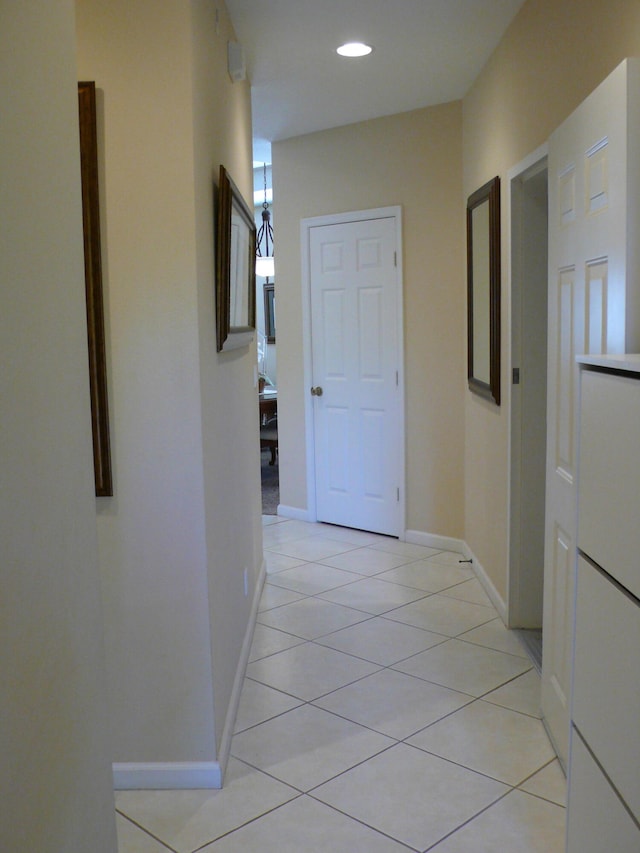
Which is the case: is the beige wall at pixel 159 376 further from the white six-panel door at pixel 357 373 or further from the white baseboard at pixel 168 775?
the white six-panel door at pixel 357 373

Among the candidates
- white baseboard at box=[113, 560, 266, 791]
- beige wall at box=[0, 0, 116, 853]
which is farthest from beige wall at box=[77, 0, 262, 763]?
beige wall at box=[0, 0, 116, 853]

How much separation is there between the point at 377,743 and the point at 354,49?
2.92m

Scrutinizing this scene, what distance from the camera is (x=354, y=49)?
3.68 m

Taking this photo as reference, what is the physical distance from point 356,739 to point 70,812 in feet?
5.73

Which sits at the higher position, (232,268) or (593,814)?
(232,268)

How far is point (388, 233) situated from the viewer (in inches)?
196

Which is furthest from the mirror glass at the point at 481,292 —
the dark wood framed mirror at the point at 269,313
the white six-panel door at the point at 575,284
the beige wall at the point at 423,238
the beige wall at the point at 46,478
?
the dark wood framed mirror at the point at 269,313

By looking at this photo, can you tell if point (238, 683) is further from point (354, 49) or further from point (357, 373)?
point (354, 49)

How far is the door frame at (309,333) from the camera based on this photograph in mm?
4969

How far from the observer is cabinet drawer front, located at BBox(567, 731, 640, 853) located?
1.43 m

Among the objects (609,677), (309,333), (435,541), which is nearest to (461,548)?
(435,541)

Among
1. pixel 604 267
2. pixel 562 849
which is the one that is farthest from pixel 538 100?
pixel 562 849

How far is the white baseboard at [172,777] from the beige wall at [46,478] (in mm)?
1185

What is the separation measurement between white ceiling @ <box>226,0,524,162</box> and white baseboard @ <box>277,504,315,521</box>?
254 centimetres
